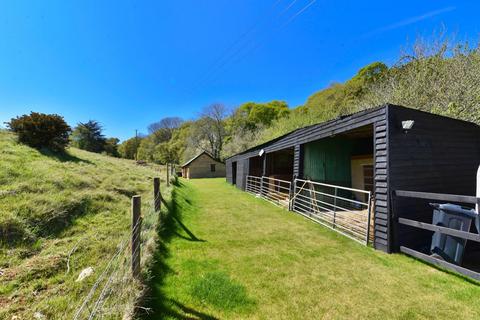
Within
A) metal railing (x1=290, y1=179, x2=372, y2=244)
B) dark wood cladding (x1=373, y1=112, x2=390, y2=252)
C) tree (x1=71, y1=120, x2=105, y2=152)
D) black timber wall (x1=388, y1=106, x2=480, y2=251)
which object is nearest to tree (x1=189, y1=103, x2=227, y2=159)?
tree (x1=71, y1=120, x2=105, y2=152)

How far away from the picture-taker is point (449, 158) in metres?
4.75

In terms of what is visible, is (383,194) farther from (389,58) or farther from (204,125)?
(204,125)

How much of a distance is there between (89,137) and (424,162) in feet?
134

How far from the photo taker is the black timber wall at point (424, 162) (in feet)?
13.2

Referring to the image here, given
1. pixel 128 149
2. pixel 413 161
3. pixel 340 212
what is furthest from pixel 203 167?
pixel 128 149

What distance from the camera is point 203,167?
29.5 m

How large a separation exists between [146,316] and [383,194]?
4167 millimetres

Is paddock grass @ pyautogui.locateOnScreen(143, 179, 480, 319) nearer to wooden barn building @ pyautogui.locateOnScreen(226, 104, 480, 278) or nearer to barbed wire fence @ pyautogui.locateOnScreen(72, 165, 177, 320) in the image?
barbed wire fence @ pyautogui.locateOnScreen(72, 165, 177, 320)

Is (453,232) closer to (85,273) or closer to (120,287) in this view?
(120,287)

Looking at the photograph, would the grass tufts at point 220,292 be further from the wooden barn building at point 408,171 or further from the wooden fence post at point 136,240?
the wooden barn building at point 408,171

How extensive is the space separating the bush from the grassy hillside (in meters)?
1.92

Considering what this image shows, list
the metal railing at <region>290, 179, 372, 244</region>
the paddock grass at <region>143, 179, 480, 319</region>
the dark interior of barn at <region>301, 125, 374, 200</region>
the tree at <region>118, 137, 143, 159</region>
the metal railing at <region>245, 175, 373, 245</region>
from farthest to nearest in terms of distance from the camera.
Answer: the tree at <region>118, 137, 143, 159</region>
the dark interior of barn at <region>301, 125, 374, 200</region>
the metal railing at <region>245, 175, 373, 245</region>
the metal railing at <region>290, 179, 372, 244</region>
the paddock grass at <region>143, 179, 480, 319</region>

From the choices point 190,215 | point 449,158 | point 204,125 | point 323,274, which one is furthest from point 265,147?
point 204,125

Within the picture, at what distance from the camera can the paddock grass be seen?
95.3 inches
